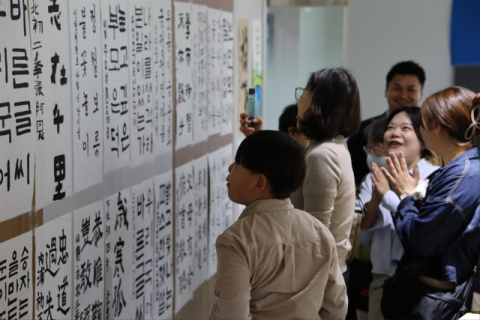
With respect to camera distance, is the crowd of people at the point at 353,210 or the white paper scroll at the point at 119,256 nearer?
the crowd of people at the point at 353,210

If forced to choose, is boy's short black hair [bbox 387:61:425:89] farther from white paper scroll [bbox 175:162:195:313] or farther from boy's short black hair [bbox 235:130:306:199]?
boy's short black hair [bbox 235:130:306:199]

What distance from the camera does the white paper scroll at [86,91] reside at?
158 centimetres

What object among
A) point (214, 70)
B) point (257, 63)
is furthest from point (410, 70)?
point (214, 70)

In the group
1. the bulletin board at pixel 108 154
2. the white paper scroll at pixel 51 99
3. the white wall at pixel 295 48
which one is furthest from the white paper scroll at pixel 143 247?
the white wall at pixel 295 48

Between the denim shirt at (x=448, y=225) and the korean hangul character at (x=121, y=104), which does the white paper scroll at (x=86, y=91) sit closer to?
the korean hangul character at (x=121, y=104)

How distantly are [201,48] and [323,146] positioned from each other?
3.66ft

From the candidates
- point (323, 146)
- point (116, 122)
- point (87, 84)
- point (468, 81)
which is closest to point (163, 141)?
point (116, 122)

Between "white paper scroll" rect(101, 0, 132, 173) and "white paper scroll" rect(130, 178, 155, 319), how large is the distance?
0.65 ft

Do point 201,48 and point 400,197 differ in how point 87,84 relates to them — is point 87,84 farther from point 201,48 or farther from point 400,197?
point 400,197

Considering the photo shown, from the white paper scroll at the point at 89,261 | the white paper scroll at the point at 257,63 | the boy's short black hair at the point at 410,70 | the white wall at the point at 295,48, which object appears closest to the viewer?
the white paper scroll at the point at 89,261

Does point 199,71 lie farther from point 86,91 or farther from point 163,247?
point 86,91

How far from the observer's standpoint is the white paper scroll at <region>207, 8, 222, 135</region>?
8.93 ft

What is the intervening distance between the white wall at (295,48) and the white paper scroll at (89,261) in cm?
251

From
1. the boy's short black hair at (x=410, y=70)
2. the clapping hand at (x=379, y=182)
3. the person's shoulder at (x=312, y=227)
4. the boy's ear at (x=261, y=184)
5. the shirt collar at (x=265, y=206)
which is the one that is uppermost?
the boy's short black hair at (x=410, y=70)
